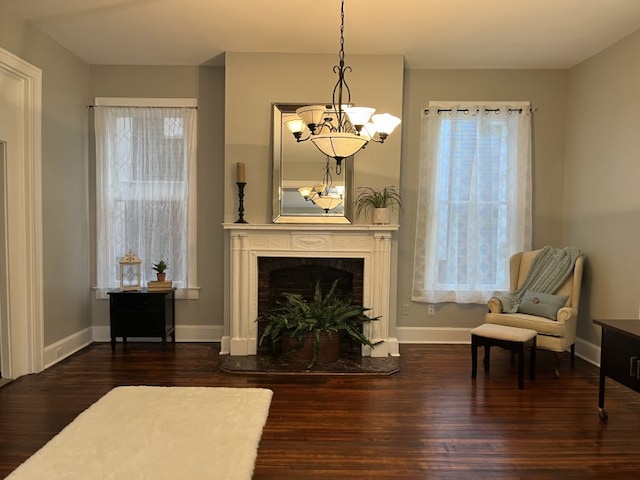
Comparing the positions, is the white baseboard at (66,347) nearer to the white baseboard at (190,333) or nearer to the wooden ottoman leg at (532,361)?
the white baseboard at (190,333)

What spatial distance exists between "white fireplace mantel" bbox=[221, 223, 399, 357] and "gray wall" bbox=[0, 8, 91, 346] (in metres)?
1.69

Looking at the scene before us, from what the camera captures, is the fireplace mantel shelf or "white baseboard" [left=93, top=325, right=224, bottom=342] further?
"white baseboard" [left=93, top=325, right=224, bottom=342]

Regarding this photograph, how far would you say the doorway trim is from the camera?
3.82 meters

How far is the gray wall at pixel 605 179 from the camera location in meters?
4.02

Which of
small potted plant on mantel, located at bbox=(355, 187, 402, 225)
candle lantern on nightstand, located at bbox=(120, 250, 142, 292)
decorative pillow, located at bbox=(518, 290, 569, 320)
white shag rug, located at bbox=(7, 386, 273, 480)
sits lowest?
white shag rug, located at bbox=(7, 386, 273, 480)

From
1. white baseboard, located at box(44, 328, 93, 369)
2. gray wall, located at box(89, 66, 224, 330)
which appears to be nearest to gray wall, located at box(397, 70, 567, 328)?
gray wall, located at box(89, 66, 224, 330)

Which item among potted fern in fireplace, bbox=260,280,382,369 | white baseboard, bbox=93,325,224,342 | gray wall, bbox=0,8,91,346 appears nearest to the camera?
gray wall, bbox=0,8,91,346

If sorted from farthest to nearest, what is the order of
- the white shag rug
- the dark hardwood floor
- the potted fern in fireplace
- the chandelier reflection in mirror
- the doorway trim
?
the chandelier reflection in mirror, the potted fern in fireplace, the doorway trim, the dark hardwood floor, the white shag rug

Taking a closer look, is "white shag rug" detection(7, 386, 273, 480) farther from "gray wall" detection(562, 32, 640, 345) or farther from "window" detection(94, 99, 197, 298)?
"gray wall" detection(562, 32, 640, 345)

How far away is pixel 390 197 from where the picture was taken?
4699 millimetres

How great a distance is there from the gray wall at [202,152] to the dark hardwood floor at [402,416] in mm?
644

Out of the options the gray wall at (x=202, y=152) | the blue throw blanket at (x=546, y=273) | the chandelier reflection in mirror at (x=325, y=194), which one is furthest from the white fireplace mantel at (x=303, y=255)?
the blue throw blanket at (x=546, y=273)

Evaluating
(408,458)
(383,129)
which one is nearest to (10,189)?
(383,129)

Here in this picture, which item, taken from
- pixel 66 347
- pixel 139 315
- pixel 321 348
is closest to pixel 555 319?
pixel 321 348
